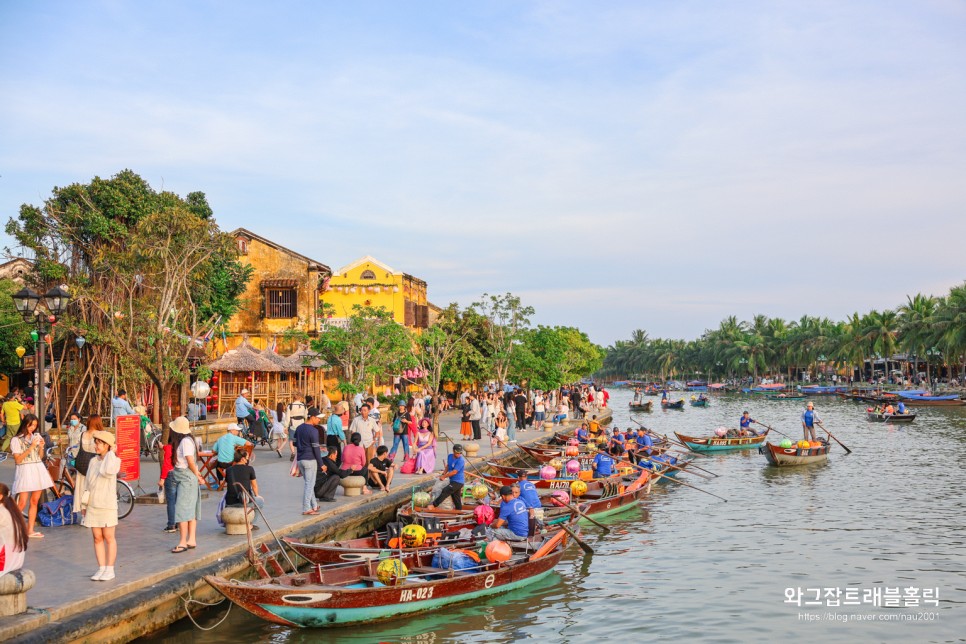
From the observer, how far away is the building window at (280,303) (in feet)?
147

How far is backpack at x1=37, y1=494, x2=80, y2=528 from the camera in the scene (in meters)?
13.9

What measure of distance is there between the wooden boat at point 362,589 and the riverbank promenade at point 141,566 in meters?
0.57

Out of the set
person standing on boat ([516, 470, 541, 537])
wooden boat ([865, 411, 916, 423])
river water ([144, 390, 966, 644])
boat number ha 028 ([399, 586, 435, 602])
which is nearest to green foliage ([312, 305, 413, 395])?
river water ([144, 390, 966, 644])

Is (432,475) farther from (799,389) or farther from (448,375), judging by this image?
(799,389)

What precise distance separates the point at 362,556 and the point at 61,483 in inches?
222

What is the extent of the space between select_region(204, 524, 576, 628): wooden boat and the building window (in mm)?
32666

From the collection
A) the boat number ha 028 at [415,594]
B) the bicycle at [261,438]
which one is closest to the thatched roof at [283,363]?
the bicycle at [261,438]

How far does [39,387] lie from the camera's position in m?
15.3

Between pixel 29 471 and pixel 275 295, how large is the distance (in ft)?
108

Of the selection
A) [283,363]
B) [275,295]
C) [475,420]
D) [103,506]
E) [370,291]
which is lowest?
[475,420]

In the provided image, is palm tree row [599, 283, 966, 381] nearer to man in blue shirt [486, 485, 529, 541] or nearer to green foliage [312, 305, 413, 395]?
green foliage [312, 305, 413, 395]

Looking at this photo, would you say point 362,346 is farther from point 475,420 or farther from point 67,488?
point 67,488

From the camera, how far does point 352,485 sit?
706 inches

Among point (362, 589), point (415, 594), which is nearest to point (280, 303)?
point (415, 594)
